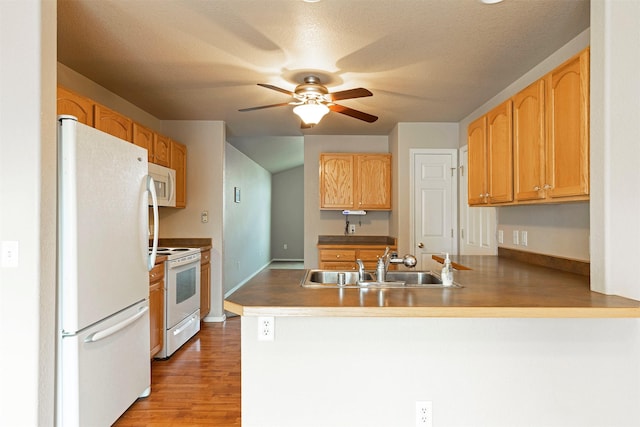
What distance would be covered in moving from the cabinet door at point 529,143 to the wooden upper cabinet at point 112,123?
9.29 ft

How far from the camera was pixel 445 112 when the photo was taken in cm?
417

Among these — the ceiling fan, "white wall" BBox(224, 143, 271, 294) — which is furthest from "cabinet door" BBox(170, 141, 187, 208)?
the ceiling fan

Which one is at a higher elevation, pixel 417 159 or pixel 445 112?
pixel 445 112

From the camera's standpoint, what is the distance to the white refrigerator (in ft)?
6.42

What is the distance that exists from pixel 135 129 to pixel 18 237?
177cm

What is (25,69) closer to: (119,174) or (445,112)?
(119,174)

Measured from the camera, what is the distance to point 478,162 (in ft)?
10.00

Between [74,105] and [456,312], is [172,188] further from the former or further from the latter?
[456,312]

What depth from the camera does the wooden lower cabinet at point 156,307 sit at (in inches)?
124

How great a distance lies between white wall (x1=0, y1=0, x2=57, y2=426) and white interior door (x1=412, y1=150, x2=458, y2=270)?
149 inches

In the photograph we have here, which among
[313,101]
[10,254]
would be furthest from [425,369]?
[313,101]

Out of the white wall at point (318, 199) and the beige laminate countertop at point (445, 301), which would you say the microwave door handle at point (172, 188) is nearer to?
the white wall at point (318, 199)

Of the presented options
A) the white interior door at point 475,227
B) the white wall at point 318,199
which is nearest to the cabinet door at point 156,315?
the white wall at point 318,199

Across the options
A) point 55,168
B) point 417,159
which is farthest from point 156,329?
point 417,159
